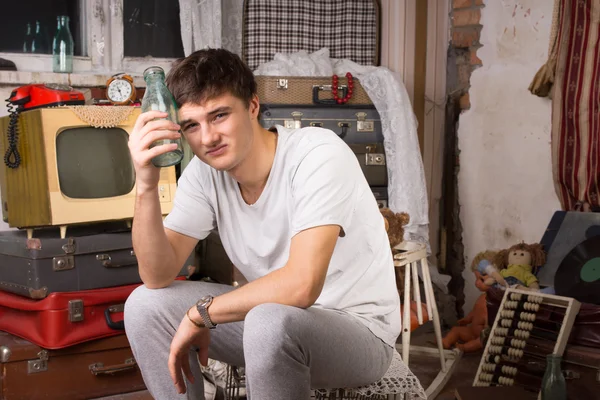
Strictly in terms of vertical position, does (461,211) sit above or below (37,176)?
below

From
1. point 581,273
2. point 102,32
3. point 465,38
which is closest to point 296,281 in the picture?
point 581,273

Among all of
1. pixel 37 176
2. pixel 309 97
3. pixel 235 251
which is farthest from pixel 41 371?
pixel 309 97

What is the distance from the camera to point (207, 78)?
5.80 ft

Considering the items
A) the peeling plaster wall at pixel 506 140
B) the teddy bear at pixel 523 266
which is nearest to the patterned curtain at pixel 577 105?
the peeling plaster wall at pixel 506 140

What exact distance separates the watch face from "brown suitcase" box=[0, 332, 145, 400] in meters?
1.01

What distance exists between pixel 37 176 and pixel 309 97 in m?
1.45

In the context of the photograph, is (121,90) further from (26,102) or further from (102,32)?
(102,32)

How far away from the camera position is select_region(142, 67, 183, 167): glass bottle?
1.68 meters

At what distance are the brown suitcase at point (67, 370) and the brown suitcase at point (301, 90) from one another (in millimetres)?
1426

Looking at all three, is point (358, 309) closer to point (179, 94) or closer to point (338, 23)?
point (179, 94)

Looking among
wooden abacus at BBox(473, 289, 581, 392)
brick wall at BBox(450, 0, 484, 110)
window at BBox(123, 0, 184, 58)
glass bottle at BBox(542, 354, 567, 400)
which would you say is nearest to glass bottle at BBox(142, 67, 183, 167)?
glass bottle at BBox(542, 354, 567, 400)

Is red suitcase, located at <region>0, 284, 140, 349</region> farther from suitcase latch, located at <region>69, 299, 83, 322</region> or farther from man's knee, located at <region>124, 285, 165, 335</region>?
man's knee, located at <region>124, 285, 165, 335</region>

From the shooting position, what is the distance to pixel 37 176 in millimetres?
2738

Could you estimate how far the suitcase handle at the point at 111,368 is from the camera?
2764mm
